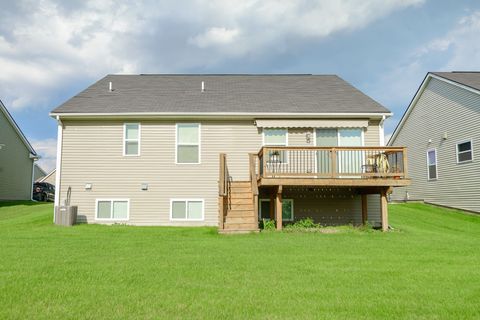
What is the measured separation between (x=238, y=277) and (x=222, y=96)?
10.2 meters

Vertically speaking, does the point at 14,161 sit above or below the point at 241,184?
above

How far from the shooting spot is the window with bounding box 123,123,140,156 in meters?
13.3

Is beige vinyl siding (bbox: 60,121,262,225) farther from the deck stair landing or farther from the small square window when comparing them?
the deck stair landing

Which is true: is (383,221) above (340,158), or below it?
below

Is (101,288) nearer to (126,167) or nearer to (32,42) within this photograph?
(126,167)

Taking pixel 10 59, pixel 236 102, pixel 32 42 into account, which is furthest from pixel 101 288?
pixel 10 59

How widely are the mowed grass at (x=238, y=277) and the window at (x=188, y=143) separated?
13.8 ft

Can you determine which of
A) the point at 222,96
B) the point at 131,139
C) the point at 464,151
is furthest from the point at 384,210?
the point at 131,139

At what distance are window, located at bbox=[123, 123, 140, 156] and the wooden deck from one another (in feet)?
11.0

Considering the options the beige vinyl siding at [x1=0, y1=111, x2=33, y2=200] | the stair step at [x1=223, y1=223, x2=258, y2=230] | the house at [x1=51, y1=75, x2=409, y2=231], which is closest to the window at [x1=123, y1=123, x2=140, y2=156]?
the house at [x1=51, y1=75, x2=409, y2=231]

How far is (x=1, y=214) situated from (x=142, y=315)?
1517 centimetres

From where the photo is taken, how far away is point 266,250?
7.53m

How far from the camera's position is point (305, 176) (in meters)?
11.6

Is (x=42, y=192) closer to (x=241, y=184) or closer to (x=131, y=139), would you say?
(x=131, y=139)
